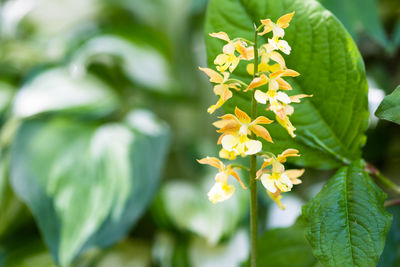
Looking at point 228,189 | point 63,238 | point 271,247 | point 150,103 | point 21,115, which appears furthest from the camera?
point 150,103

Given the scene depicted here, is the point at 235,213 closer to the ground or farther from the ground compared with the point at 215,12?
closer to the ground

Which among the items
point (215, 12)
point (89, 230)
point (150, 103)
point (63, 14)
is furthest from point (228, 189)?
point (63, 14)

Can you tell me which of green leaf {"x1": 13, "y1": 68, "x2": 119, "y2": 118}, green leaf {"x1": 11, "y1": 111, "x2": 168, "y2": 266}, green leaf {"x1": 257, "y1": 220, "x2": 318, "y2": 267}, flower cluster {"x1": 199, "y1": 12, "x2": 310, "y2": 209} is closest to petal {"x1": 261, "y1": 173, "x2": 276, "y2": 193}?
flower cluster {"x1": 199, "y1": 12, "x2": 310, "y2": 209}

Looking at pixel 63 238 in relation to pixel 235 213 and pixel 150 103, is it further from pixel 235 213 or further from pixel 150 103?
pixel 150 103

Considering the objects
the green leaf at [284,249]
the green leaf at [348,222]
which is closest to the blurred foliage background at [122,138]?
the green leaf at [284,249]

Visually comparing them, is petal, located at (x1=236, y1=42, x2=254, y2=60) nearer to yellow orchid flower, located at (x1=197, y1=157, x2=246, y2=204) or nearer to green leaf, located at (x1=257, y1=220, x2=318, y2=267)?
yellow orchid flower, located at (x1=197, y1=157, x2=246, y2=204)

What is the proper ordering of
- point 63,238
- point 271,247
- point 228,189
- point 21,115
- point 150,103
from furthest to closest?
1. point 150,103
2. point 21,115
3. point 63,238
4. point 271,247
5. point 228,189
